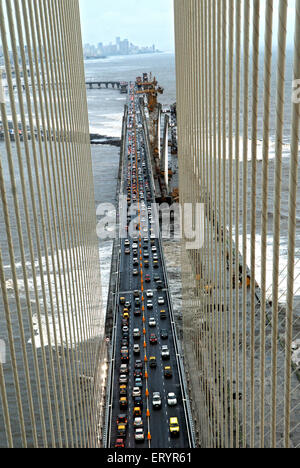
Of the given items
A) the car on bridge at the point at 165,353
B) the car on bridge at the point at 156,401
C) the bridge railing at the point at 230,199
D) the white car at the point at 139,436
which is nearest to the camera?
the bridge railing at the point at 230,199

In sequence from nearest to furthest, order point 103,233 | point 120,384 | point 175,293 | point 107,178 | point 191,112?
point 191,112, point 120,384, point 175,293, point 103,233, point 107,178

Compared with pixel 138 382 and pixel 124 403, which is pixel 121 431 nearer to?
pixel 124 403

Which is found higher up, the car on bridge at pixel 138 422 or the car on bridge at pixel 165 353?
the car on bridge at pixel 138 422

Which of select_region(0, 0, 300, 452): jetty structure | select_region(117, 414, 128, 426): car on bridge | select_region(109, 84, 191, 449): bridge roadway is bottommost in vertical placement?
select_region(109, 84, 191, 449): bridge roadway

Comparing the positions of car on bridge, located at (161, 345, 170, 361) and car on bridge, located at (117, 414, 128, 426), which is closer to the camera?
car on bridge, located at (117, 414, 128, 426)

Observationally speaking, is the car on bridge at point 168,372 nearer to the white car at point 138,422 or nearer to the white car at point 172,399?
the white car at point 172,399

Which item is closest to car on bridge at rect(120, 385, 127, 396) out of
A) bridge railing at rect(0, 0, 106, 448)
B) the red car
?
bridge railing at rect(0, 0, 106, 448)

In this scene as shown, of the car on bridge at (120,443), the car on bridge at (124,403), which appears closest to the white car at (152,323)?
the car on bridge at (124,403)

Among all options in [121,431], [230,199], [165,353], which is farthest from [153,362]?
[230,199]

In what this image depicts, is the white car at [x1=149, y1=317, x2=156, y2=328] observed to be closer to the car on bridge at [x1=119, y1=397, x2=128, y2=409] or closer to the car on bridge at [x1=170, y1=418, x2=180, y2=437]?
the car on bridge at [x1=119, y1=397, x2=128, y2=409]

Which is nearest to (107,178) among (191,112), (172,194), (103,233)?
(172,194)
